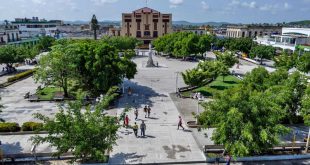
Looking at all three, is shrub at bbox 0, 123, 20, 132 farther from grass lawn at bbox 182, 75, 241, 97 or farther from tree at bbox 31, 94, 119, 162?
grass lawn at bbox 182, 75, 241, 97

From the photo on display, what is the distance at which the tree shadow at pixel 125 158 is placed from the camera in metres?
17.1

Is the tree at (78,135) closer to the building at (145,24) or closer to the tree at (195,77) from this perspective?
the tree at (195,77)

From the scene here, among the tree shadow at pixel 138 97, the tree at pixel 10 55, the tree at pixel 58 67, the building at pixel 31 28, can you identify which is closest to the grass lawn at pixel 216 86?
the tree shadow at pixel 138 97

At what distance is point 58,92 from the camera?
32938 mm

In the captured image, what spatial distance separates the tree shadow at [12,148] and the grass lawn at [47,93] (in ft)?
38.2

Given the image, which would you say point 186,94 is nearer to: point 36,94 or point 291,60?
point 36,94

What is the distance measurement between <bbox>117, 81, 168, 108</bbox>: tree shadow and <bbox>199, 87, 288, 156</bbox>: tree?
503 inches

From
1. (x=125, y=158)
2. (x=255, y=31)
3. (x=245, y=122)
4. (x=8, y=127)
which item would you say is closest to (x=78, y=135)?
(x=125, y=158)

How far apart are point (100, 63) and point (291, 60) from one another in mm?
32907

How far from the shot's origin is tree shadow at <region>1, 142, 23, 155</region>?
59.7 feet

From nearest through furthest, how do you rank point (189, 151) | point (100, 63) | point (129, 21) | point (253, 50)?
point (189, 151), point (100, 63), point (253, 50), point (129, 21)

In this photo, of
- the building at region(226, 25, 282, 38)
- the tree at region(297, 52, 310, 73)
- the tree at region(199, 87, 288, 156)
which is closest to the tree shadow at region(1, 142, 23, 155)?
the tree at region(199, 87, 288, 156)

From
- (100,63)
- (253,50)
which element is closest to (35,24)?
(253,50)

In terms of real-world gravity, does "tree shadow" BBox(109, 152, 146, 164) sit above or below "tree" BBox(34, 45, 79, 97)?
below
